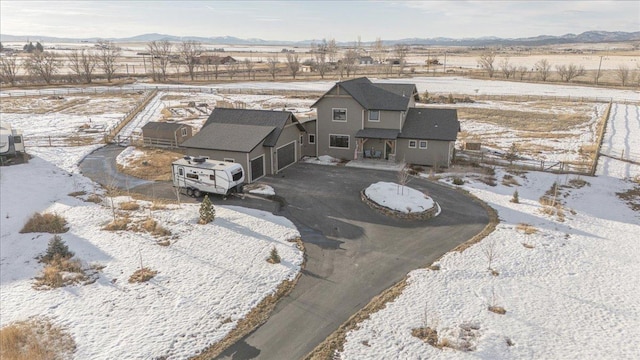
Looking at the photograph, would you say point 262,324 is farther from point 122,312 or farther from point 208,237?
point 208,237

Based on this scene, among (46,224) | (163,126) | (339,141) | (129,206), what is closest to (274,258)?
(129,206)

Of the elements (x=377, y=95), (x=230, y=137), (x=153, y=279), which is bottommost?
(x=153, y=279)

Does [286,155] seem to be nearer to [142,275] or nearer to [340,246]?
[340,246]

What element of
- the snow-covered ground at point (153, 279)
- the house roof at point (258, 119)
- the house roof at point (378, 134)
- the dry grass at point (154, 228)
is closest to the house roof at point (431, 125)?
the house roof at point (378, 134)

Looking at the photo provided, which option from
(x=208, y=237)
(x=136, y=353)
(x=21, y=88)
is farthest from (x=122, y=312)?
(x=21, y=88)

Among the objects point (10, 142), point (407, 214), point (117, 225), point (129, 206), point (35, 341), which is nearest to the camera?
point (35, 341)

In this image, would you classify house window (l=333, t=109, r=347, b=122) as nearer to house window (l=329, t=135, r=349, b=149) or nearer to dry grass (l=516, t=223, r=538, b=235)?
house window (l=329, t=135, r=349, b=149)

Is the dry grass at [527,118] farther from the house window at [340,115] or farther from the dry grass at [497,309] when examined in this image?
the dry grass at [497,309]
